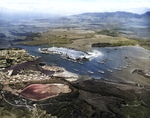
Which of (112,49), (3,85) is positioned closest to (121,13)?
(112,49)

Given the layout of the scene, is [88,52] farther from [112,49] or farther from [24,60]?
[24,60]

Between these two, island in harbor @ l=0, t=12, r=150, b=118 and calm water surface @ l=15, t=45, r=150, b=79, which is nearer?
island in harbor @ l=0, t=12, r=150, b=118

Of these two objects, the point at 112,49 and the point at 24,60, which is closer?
the point at 24,60

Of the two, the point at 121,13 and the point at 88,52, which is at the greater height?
the point at 121,13

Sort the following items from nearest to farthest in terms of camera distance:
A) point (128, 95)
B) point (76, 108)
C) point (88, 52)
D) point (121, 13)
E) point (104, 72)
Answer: point (76, 108)
point (128, 95)
point (104, 72)
point (88, 52)
point (121, 13)

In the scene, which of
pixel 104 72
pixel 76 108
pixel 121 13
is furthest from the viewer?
pixel 121 13

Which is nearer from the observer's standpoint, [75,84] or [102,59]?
[75,84]

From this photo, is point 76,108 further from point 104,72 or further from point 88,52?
point 88,52

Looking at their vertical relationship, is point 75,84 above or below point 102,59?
below

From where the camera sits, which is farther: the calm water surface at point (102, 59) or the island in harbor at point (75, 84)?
the calm water surface at point (102, 59)

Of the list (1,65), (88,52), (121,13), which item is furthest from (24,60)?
(121,13)
